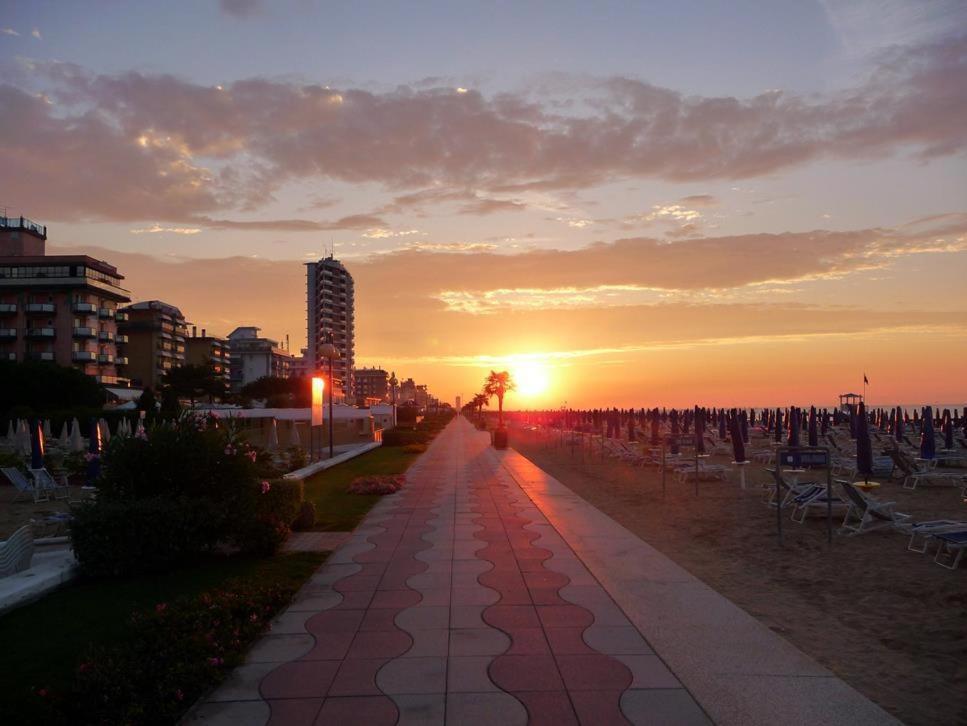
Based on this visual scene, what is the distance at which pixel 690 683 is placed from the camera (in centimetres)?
500

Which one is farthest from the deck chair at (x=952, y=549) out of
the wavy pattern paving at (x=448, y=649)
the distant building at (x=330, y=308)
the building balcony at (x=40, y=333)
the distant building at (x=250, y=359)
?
the distant building at (x=250, y=359)

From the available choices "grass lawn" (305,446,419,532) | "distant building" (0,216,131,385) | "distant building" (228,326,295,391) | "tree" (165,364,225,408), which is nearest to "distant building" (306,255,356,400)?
"distant building" (228,326,295,391)

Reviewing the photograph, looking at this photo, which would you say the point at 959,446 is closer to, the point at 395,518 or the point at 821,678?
the point at 395,518

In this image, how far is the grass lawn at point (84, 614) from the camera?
5.09 m

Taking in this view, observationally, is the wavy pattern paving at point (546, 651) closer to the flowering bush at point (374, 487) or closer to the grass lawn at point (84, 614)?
the grass lawn at point (84, 614)

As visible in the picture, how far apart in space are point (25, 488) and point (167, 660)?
1389 centimetres

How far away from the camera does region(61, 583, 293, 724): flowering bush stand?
4418 mm

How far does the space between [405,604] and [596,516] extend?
6.81 meters

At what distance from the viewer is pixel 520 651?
5.71 m

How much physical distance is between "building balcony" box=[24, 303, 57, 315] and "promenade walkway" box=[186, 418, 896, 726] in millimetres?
71069

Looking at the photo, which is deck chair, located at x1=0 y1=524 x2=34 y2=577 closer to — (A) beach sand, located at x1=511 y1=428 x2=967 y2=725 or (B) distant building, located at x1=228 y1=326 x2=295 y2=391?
(A) beach sand, located at x1=511 y1=428 x2=967 y2=725

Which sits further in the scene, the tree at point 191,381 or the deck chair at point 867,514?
the tree at point 191,381

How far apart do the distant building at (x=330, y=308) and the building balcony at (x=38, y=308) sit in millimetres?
72455

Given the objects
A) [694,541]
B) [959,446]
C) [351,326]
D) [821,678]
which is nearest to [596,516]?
[694,541]
